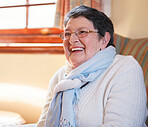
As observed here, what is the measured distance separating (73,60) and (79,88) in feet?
0.53

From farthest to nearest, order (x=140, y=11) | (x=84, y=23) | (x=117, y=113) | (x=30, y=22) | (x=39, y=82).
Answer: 1. (x=30, y=22)
2. (x=39, y=82)
3. (x=140, y=11)
4. (x=84, y=23)
5. (x=117, y=113)

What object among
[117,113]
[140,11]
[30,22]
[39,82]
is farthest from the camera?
[30,22]

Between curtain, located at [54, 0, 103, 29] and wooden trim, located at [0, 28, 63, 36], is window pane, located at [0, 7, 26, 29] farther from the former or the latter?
curtain, located at [54, 0, 103, 29]

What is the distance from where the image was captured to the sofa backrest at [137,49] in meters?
1.43

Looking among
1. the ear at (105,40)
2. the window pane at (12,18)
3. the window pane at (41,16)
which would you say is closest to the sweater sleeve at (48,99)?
the ear at (105,40)

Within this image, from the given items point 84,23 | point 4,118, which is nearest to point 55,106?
point 84,23

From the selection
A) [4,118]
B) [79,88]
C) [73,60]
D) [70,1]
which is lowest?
[4,118]

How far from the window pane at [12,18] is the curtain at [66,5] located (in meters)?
0.57

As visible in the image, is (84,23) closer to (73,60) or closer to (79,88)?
(73,60)

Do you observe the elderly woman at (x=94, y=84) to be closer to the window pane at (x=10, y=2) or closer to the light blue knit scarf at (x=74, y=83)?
the light blue knit scarf at (x=74, y=83)

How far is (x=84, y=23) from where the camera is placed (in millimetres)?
1334

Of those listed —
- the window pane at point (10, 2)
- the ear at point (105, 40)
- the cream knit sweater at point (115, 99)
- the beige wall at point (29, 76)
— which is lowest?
the beige wall at point (29, 76)

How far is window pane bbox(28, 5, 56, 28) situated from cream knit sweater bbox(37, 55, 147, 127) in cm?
126

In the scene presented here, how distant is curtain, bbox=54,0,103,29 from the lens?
1.93 meters
